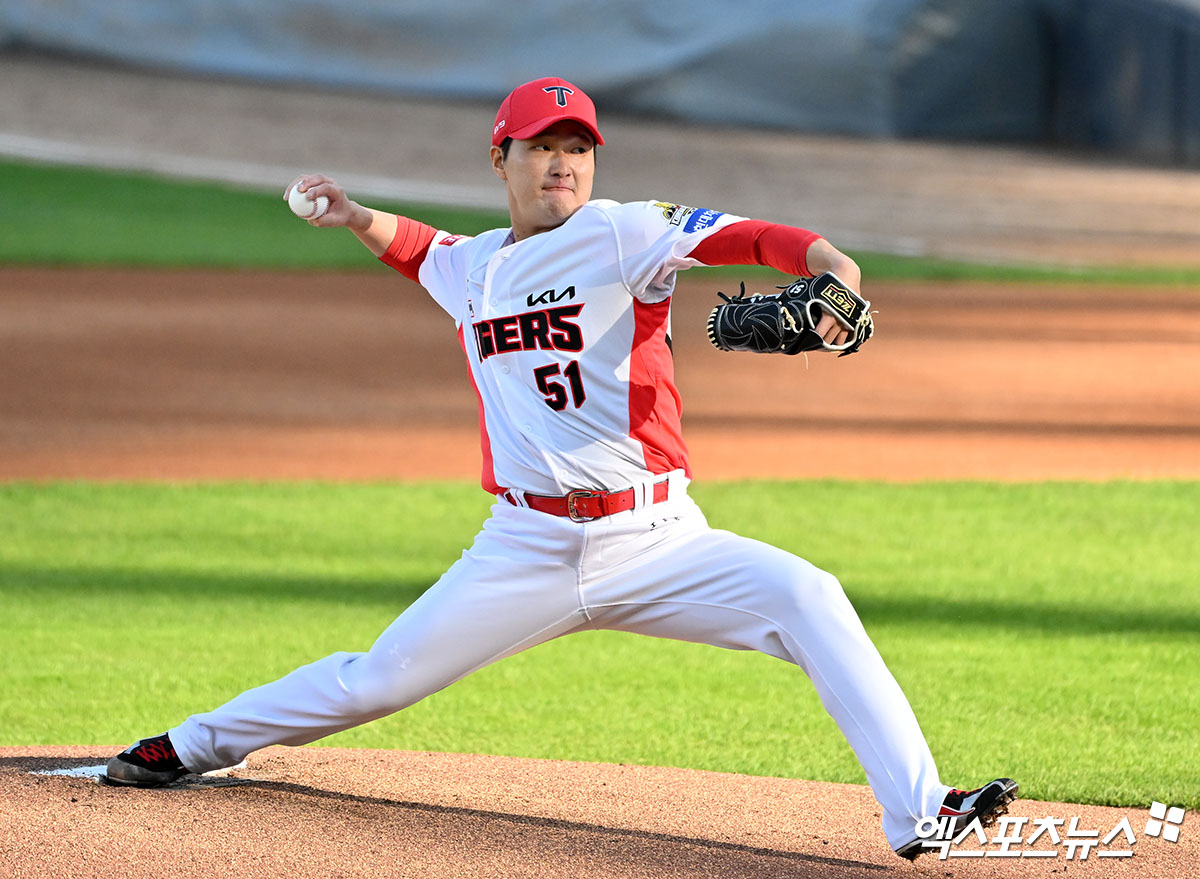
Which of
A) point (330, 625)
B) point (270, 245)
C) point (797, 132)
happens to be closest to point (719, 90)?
point (797, 132)

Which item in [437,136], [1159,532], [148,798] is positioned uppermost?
[437,136]

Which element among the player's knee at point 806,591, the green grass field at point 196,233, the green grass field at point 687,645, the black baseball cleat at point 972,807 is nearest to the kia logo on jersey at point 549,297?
the player's knee at point 806,591

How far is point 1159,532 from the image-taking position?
8.04 m

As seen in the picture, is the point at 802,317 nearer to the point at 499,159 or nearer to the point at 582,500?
the point at 582,500

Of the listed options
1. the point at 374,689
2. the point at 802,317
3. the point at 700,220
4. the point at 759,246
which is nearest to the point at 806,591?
the point at 802,317

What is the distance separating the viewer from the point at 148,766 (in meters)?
4.21

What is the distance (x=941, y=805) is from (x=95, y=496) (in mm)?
6013

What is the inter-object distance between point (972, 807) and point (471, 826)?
1245 mm

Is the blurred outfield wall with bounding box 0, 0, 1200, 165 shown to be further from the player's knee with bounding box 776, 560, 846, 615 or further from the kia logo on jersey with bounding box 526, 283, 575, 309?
the player's knee with bounding box 776, 560, 846, 615

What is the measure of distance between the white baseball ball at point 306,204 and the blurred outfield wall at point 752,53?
24.0m

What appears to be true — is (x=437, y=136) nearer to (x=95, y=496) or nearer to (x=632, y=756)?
(x=95, y=496)

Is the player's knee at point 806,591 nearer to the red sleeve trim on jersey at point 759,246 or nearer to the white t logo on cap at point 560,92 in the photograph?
the red sleeve trim on jersey at point 759,246

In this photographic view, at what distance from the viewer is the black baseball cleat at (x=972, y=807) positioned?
11.4 feet

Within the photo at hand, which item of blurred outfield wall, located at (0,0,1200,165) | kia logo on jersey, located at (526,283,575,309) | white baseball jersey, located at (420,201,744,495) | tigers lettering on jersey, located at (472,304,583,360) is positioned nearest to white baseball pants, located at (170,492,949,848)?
white baseball jersey, located at (420,201,744,495)
